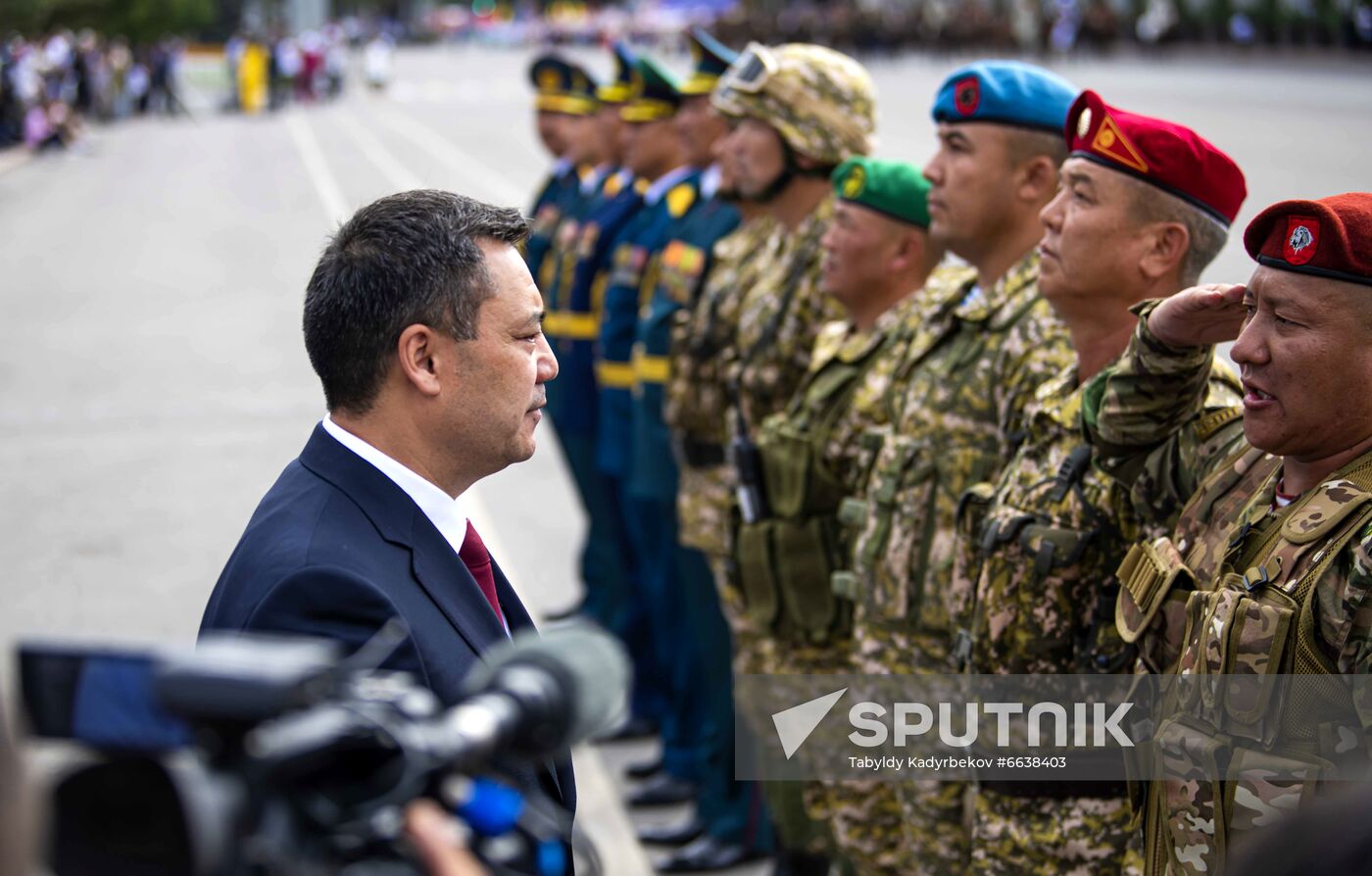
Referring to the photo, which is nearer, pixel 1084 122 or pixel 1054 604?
pixel 1054 604

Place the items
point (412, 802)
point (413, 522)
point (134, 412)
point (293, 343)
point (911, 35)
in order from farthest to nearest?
point (911, 35)
point (293, 343)
point (134, 412)
point (413, 522)
point (412, 802)

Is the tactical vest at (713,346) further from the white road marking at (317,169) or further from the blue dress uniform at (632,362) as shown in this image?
the white road marking at (317,169)

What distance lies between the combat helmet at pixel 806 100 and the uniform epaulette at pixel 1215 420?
7.45 feet

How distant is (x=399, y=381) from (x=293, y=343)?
12.7 m

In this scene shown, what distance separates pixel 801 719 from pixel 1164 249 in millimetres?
1777

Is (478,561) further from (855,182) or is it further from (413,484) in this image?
(855,182)

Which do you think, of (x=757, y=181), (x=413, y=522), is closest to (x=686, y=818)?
(x=757, y=181)

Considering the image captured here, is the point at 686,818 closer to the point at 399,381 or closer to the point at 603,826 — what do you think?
the point at 603,826

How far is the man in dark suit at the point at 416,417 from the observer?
2260 mm

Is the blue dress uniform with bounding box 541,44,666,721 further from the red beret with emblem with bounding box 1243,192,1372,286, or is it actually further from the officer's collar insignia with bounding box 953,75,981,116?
the red beret with emblem with bounding box 1243,192,1372,286

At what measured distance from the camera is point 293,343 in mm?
14680

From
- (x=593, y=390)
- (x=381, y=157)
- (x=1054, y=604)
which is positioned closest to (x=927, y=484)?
(x=1054, y=604)

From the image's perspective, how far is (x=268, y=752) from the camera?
121 cm

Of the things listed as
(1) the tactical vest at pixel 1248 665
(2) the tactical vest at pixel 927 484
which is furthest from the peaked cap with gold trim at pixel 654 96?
(1) the tactical vest at pixel 1248 665
